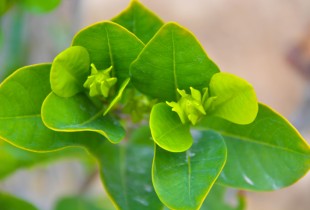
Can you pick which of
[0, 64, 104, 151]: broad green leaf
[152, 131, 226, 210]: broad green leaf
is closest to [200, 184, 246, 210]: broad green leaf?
[152, 131, 226, 210]: broad green leaf

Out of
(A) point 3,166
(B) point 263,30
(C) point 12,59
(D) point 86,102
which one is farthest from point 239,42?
(D) point 86,102

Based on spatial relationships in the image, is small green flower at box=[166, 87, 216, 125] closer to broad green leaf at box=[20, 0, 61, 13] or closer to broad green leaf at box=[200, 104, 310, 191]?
broad green leaf at box=[200, 104, 310, 191]

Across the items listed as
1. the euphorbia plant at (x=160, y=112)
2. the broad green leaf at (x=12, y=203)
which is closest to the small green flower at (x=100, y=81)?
the euphorbia plant at (x=160, y=112)

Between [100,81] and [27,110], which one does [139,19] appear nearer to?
[100,81]

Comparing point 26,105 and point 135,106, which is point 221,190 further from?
point 26,105

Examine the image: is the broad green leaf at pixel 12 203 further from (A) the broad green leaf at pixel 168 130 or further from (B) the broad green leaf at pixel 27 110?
(A) the broad green leaf at pixel 168 130

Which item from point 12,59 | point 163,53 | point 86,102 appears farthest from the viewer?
point 12,59

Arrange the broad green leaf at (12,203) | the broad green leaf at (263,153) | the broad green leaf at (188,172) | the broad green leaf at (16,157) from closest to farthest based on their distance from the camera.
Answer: the broad green leaf at (188,172) → the broad green leaf at (263,153) → the broad green leaf at (12,203) → the broad green leaf at (16,157)
